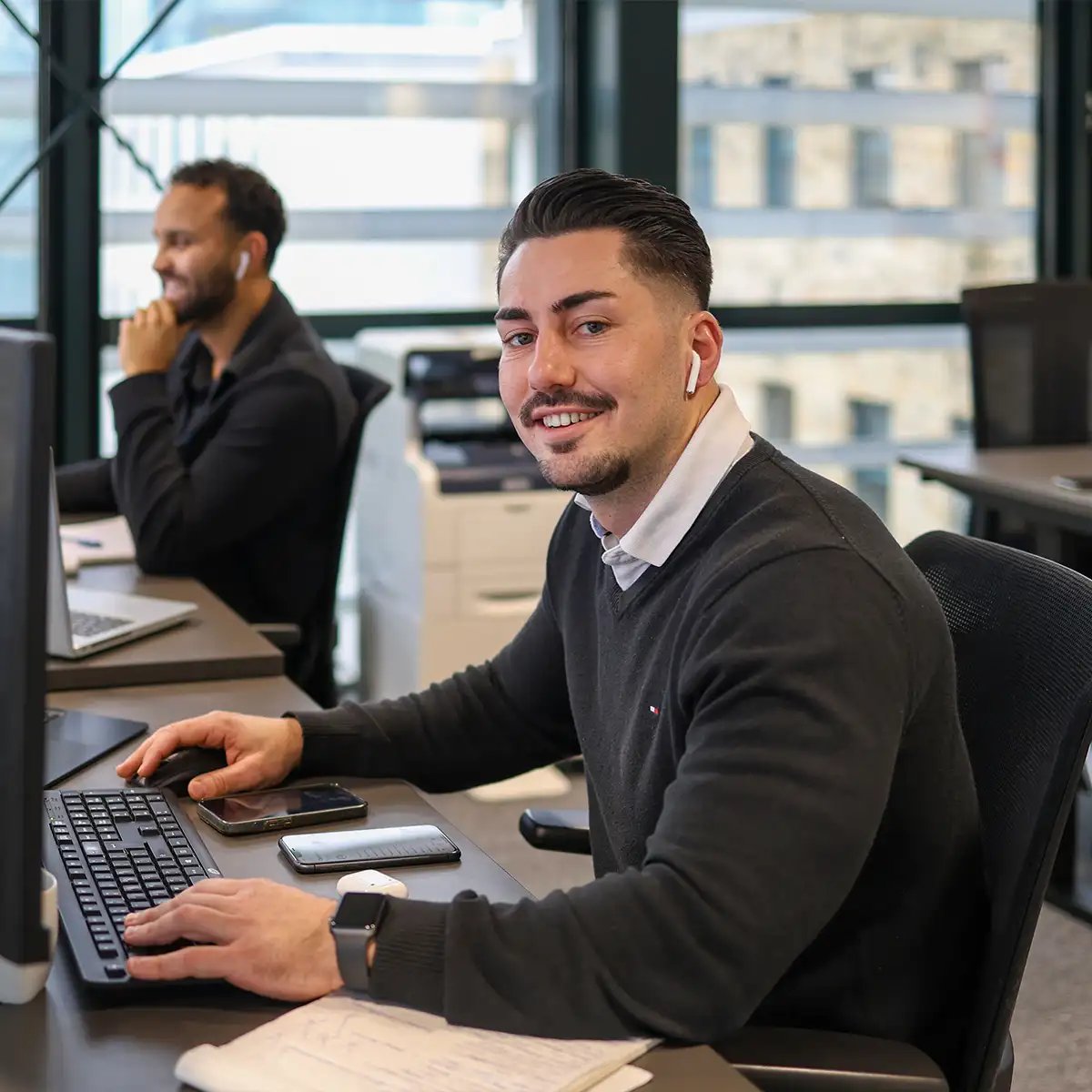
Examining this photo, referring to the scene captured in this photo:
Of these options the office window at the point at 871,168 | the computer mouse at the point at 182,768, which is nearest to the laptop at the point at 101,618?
the computer mouse at the point at 182,768

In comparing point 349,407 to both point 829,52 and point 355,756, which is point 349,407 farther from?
point 829,52

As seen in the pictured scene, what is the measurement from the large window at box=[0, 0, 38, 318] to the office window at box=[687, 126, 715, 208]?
1910 mm

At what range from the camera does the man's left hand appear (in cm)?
124

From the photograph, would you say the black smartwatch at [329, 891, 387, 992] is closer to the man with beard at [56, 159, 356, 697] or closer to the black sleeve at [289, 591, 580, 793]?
the black sleeve at [289, 591, 580, 793]

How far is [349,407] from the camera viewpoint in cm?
311

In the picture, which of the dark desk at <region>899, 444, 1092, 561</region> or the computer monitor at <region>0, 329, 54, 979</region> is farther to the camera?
the dark desk at <region>899, 444, 1092, 561</region>

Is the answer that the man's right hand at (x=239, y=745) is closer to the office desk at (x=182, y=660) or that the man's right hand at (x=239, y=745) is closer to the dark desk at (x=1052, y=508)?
the office desk at (x=182, y=660)

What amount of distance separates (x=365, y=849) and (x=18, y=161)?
10.8 ft

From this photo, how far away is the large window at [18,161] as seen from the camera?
427 cm

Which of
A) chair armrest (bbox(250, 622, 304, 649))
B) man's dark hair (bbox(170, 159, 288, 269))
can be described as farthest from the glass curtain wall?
chair armrest (bbox(250, 622, 304, 649))

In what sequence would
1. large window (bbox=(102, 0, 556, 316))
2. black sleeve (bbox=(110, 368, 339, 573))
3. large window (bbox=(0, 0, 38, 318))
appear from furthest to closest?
1. large window (bbox=(102, 0, 556, 316))
2. large window (bbox=(0, 0, 38, 318))
3. black sleeve (bbox=(110, 368, 339, 573))

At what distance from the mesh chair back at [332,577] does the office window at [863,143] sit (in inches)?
89.6

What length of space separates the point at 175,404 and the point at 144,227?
1248mm

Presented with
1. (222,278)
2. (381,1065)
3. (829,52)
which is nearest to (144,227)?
(222,278)
